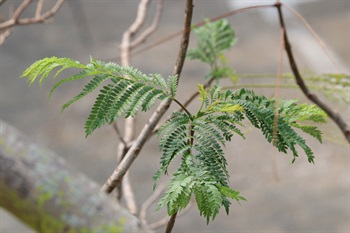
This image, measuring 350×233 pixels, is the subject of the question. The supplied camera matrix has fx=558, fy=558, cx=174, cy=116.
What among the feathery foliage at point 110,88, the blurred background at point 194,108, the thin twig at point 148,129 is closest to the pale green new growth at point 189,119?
the feathery foliage at point 110,88

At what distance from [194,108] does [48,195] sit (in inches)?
116

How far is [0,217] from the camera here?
236cm

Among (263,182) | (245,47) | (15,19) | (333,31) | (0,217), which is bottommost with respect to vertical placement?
(0,217)

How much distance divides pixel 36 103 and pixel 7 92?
219 millimetres

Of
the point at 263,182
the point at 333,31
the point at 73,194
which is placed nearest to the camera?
the point at 73,194

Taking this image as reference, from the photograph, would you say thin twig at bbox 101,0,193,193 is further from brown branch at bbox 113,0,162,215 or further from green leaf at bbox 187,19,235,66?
green leaf at bbox 187,19,235,66

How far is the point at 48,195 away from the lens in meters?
0.38

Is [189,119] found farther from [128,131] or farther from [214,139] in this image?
[128,131]

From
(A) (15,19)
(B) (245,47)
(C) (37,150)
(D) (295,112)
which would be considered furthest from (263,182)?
(C) (37,150)

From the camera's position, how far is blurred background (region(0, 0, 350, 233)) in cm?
276

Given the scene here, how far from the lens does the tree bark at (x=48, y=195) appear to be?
1.24 feet

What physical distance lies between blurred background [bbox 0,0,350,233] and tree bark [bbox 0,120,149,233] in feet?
5.61

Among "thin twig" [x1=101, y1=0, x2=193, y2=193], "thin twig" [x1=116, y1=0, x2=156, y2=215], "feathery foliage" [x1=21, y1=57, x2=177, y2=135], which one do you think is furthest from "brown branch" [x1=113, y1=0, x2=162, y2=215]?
"feathery foliage" [x1=21, y1=57, x2=177, y2=135]

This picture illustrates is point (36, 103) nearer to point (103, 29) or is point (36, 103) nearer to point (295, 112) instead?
point (103, 29)
